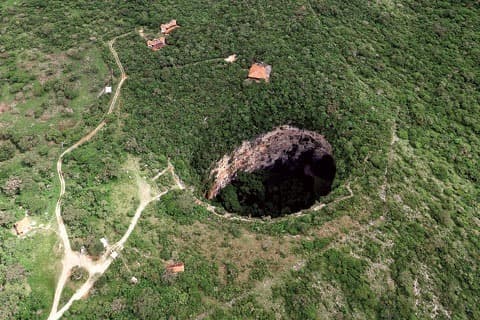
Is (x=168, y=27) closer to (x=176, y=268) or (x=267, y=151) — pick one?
(x=267, y=151)

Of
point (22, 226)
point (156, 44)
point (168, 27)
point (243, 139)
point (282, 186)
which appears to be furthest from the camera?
point (168, 27)

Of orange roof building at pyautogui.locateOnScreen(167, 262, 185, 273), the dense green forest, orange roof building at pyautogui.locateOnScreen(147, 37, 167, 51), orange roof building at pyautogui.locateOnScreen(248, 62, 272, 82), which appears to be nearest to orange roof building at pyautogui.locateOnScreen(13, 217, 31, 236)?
the dense green forest

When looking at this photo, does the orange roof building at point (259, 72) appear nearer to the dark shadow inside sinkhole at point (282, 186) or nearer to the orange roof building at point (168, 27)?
the dark shadow inside sinkhole at point (282, 186)

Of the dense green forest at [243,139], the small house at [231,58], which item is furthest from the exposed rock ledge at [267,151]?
the small house at [231,58]

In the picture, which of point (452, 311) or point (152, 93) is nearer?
point (452, 311)

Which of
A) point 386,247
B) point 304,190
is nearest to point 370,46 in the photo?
point 304,190

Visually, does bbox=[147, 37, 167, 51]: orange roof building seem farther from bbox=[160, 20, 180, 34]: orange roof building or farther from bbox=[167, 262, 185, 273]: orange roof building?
bbox=[167, 262, 185, 273]: orange roof building

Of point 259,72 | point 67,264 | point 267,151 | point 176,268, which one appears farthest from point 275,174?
point 67,264

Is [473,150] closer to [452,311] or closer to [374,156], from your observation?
[374,156]
